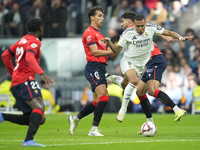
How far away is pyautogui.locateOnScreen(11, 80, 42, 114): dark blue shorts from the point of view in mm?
5863

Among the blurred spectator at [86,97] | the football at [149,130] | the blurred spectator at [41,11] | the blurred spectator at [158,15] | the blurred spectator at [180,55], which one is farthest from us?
the blurred spectator at [41,11]

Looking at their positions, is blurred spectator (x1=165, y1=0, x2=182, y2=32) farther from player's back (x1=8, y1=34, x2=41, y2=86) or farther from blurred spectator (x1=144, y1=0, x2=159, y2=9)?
player's back (x1=8, y1=34, x2=41, y2=86)

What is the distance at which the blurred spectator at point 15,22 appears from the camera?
62.6 feet

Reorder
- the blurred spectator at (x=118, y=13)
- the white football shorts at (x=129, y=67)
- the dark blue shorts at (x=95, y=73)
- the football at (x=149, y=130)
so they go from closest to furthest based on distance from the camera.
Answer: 1. the football at (x=149, y=130)
2. the dark blue shorts at (x=95, y=73)
3. the white football shorts at (x=129, y=67)
4. the blurred spectator at (x=118, y=13)

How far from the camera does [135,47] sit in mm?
7766

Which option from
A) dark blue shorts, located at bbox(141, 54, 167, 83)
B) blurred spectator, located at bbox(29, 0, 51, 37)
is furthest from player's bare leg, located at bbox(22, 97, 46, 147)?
blurred spectator, located at bbox(29, 0, 51, 37)

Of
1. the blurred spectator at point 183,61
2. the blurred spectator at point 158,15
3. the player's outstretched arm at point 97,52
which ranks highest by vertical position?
the player's outstretched arm at point 97,52

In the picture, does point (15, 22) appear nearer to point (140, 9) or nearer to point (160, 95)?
point (140, 9)

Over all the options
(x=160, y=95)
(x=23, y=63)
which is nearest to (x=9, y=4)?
(x=160, y=95)

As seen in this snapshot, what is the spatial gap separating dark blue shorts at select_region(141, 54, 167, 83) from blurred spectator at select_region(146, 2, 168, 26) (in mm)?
9047

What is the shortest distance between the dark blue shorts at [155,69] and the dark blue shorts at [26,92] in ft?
9.67

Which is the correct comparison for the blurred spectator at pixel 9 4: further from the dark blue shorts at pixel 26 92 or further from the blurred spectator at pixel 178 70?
the dark blue shorts at pixel 26 92

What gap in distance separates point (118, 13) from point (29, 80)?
509 inches

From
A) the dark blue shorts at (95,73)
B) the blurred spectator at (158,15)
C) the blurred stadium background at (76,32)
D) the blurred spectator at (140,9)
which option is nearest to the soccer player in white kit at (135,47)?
the dark blue shorts at (95,73)
